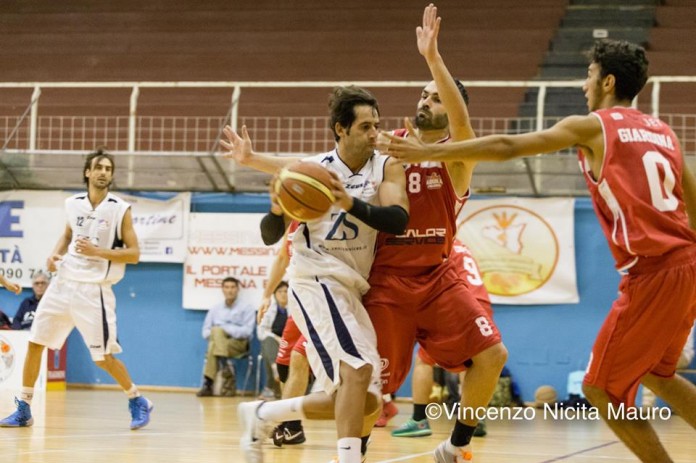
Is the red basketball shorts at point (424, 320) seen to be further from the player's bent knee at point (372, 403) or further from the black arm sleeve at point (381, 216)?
the black arm sleeve at point (381, 216)

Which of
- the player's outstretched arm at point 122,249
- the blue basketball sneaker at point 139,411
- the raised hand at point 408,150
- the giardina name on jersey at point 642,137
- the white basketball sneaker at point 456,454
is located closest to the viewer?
the raised hand at point 408,150

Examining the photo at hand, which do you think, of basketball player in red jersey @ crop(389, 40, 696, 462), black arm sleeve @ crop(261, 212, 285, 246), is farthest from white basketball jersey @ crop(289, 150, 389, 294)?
basketball player in red jersey @ crop(389, 40, 696, 462)

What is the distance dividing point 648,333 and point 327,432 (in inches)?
167

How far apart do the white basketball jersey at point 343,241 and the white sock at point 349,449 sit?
0.72 m

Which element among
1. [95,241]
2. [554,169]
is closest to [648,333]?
[95,241]

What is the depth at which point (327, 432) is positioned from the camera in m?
8.12

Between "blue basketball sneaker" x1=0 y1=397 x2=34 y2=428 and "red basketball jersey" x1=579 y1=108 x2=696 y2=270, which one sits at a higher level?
"red basketball jersey" x1=579 y1=108 x2=696 y2=270

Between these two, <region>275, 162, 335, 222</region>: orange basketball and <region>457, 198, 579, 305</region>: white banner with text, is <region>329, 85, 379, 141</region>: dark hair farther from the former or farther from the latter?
<region>457, 198, 579, 305</region>: white banner with text

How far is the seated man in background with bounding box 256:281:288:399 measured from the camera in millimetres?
11828

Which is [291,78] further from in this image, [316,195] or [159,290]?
[316,195]

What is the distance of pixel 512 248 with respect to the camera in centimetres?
1176

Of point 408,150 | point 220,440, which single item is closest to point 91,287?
point 220,440

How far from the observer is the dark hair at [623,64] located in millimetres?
4477

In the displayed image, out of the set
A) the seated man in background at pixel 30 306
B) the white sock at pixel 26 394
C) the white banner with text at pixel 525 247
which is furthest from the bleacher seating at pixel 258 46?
the white sock at pixel 26 394
